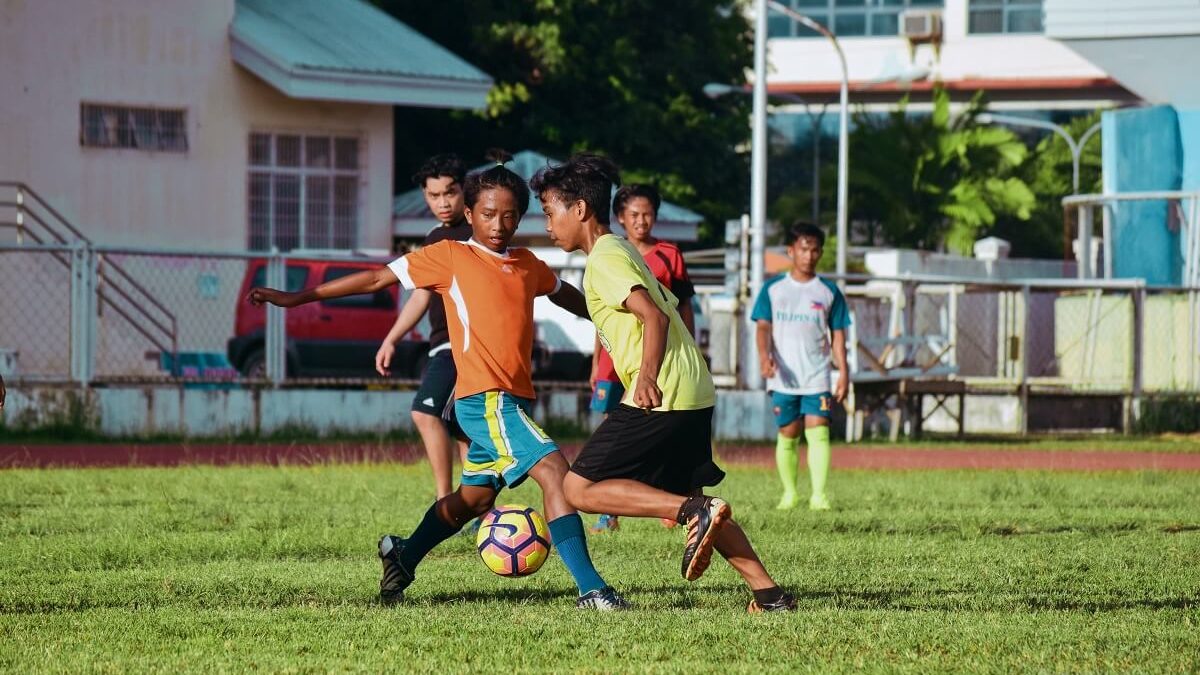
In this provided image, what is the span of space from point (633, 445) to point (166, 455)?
37.6ft

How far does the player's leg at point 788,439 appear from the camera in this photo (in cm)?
1286

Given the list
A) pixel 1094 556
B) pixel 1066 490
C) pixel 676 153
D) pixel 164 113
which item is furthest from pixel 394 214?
pixel 1094 556

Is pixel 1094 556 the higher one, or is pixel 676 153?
pixel 676 153

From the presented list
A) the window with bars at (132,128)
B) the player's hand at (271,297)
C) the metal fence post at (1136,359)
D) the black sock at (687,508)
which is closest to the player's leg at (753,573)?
the black sock at (687,508)

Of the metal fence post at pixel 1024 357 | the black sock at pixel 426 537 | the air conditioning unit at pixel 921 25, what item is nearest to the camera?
the black sock at pixel 426 537

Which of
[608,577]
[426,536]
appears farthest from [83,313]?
[426,536]

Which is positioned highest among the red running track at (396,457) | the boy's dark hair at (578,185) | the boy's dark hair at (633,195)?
the boy's dark hair at (633,195)

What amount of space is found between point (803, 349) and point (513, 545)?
5.19m

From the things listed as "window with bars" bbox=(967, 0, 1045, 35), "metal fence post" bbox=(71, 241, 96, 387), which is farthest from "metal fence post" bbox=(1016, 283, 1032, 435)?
"window with bars" bbox=(967, 0, 1045, 35)

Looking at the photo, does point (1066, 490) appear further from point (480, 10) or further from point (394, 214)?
point (480, 10)

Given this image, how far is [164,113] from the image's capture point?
2908cm

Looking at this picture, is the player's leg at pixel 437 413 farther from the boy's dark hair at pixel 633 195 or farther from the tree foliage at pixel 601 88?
the tree foliage at pixel 601 88

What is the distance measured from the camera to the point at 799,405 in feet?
42.2

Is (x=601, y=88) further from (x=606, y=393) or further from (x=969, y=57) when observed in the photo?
(x=969, y=57)
